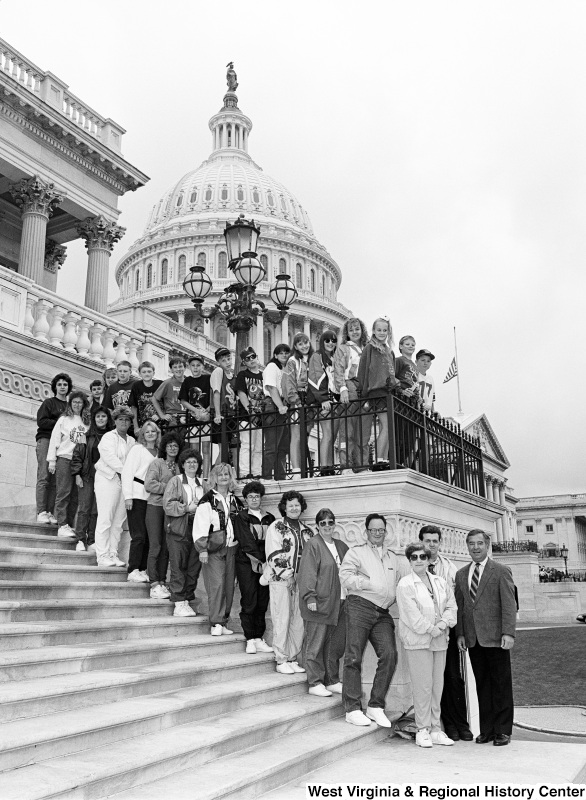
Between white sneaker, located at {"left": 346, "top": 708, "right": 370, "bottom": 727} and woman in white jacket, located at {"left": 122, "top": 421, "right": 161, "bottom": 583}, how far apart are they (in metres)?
2.83

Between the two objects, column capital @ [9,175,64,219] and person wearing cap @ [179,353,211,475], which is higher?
column capital @ [9,175,64,219]

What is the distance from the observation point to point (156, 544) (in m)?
8.29

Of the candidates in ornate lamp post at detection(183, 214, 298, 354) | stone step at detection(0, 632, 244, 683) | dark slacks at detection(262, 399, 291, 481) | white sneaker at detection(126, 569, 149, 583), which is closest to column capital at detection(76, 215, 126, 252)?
ornate lamp post at detection(183, 214, 298, 354)

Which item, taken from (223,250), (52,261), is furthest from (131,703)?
(223,250)

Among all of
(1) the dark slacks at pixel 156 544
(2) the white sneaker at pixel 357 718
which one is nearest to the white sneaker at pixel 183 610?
(1) the dark slacks at pixel 156 544

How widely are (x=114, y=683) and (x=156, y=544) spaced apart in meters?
2.74

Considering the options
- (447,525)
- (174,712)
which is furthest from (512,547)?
(174,712)

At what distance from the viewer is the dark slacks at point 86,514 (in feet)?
30.6

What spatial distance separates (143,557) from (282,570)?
1.87 meters

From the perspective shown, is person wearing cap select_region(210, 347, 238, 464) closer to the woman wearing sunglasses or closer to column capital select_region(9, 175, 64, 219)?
the woman wearing sunglasses

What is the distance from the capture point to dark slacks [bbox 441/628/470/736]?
276 inches

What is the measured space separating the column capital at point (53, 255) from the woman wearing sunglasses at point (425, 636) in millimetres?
23120

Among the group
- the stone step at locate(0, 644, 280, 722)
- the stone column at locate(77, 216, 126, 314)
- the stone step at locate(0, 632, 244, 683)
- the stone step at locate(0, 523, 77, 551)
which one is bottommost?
the stone step at locate(0, 644, 280, 722)

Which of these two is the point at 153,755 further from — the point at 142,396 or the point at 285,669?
the point at 142,396
